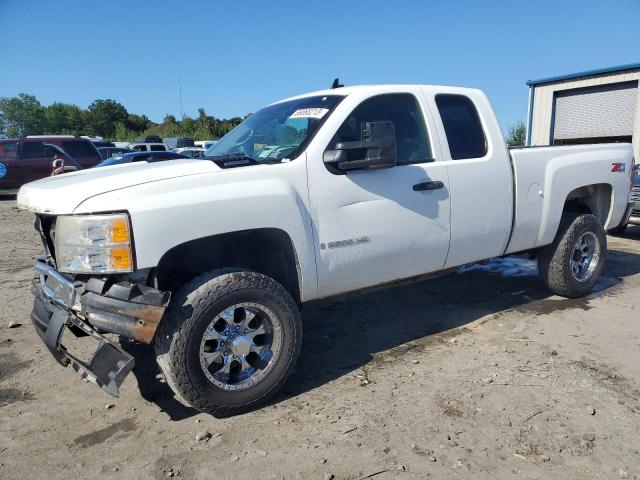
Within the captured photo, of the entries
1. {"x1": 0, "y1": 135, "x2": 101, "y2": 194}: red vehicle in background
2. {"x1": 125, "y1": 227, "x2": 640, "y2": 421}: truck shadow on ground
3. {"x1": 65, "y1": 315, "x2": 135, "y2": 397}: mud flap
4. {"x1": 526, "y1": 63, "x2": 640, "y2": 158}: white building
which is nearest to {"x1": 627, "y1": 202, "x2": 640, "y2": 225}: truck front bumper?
{"x1": 125, "y1": 227, "x2": 640, "y2": 421}: truck shadow on ground

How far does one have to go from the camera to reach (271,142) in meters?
3.63

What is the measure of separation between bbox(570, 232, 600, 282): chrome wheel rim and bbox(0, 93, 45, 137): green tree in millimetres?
84933

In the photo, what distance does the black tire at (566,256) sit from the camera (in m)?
4.91

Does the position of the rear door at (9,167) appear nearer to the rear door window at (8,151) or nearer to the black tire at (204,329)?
the rear door window at (8,151)

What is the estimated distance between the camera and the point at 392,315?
475cm

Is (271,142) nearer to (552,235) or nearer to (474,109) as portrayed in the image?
(474,109)

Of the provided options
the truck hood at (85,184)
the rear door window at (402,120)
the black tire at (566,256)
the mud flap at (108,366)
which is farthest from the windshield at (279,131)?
the black tire at (566,256)

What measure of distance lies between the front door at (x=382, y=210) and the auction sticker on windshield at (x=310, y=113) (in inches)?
7.2

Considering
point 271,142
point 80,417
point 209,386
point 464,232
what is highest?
point 271,142

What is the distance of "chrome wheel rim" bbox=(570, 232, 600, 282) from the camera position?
515 centimetres

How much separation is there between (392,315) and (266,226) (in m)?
2.19

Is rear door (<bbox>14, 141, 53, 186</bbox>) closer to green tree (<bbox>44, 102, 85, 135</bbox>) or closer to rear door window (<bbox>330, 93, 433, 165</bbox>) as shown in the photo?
rear door window (<bbox>330, 93, 433, 165</bbox>)

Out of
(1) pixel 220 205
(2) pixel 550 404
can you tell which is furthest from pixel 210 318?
(2) pixel 550 404

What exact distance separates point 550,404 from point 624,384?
664 mm
